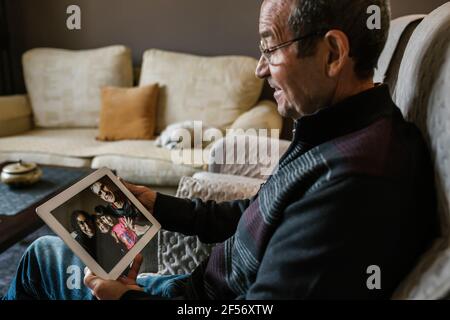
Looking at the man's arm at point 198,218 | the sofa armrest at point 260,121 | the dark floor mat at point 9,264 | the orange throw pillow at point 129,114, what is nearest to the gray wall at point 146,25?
the sofa armrest at point 260,121

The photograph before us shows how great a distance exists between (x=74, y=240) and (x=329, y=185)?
474 mm

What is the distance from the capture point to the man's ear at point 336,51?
2.19 ft

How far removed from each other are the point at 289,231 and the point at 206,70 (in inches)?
87.8

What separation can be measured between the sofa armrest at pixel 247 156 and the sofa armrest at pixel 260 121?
523 mm

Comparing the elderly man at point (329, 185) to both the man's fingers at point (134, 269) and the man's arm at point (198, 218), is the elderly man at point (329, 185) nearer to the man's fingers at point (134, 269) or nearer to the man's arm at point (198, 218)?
the man's fingers at point (134, 269)

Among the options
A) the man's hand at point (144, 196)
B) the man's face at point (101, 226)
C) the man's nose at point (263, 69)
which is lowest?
the man's hand at point (144, 196)

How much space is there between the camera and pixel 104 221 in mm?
829

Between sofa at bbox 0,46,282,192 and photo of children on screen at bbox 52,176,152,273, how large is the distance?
1.22 metres

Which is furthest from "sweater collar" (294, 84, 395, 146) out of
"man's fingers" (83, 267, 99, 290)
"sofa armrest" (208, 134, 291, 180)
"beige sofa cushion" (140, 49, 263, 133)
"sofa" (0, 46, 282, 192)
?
"beige sofa cushion" (140, 49, 263, 133)

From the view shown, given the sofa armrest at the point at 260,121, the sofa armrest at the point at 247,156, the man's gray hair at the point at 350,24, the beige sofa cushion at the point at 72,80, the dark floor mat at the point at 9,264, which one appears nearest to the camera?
the man's gray hair at the point at 350,24

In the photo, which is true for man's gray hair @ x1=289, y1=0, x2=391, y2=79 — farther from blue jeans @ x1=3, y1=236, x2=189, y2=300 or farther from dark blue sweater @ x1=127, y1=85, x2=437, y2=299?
blue jeans @ x1=3, y1=236, x2=189, y2=300

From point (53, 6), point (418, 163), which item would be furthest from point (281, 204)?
point (53, 6)

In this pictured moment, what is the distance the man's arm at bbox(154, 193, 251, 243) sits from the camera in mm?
1000

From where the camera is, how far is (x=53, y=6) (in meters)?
3.20
